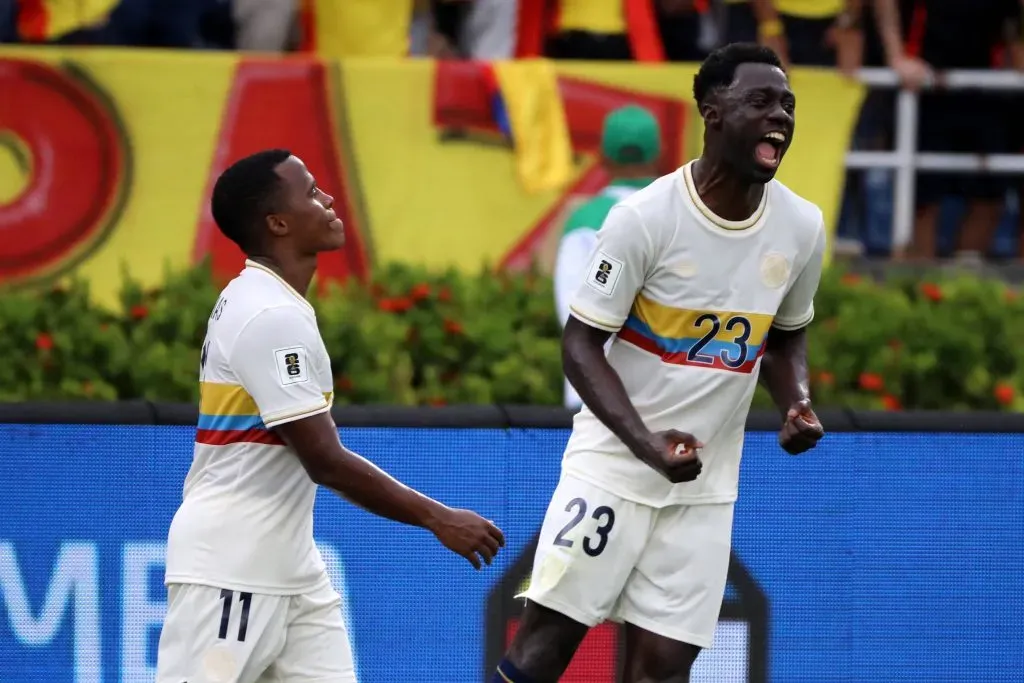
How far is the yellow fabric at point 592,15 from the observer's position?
10.9m

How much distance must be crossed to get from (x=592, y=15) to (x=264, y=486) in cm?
652

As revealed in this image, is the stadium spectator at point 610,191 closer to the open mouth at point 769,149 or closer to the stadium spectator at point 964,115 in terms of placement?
the open mouth at point 769,149

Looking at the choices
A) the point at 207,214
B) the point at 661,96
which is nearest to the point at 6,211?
the point at 207,214

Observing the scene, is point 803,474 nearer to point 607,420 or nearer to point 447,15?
point 607,420

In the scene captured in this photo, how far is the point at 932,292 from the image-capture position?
32.2 feet

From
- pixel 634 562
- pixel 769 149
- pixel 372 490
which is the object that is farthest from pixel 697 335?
pixel 372 490

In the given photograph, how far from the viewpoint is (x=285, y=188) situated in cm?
504

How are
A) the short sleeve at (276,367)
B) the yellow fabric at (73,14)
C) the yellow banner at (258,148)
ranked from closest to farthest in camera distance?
the short sleeve at (276,367) → the yellow banner at (258,148) → the yellow fabric at (73,14)

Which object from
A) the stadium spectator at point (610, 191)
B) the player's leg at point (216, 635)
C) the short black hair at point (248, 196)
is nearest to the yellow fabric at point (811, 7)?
the stadium spectator at point (610, 191)

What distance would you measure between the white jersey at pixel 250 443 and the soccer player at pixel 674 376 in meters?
0.84

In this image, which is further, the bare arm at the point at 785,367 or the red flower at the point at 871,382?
the red flower at the point at 871,382

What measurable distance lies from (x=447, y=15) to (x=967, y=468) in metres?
5.63

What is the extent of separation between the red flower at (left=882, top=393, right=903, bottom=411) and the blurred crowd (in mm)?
2383

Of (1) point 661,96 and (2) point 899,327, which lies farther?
(1) point 661,96
